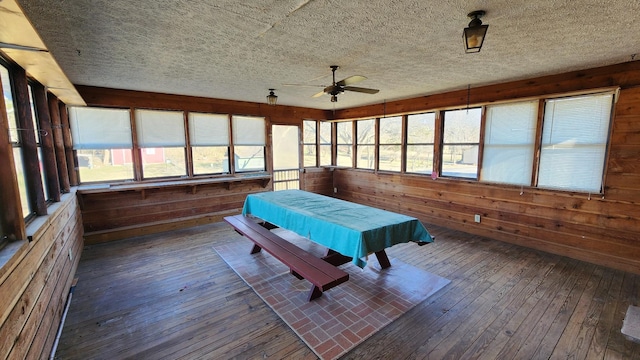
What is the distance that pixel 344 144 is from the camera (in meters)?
7.18

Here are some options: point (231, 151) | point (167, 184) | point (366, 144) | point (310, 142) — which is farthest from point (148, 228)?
point (366, 144)

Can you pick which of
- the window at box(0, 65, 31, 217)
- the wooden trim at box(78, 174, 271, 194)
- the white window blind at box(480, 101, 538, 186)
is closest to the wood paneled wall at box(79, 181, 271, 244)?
the wooden trim at box(78, 174, 271, 194)

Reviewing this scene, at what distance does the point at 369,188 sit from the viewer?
6.48m

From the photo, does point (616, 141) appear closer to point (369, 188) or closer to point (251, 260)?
point (369, 188)

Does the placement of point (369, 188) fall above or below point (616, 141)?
below

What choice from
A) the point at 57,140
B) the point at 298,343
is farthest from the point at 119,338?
the point at 57,140

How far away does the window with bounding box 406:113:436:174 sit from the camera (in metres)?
5.26

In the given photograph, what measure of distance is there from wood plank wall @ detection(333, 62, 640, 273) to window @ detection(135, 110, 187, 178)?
4.57 meters

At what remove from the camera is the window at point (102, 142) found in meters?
4.25

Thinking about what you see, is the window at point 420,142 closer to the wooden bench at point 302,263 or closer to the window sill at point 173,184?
the window sill at point 173,184

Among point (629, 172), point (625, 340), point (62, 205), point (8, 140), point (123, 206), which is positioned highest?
point (8, 140)

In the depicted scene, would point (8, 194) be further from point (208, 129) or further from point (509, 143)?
point (509, 143)

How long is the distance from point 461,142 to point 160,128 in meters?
5.43

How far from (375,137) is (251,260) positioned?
4.04 metres
